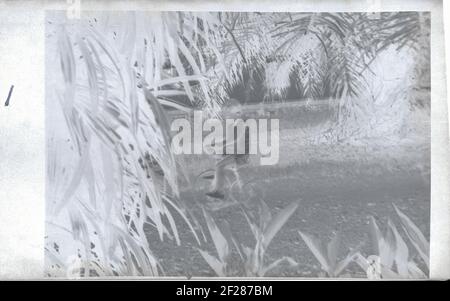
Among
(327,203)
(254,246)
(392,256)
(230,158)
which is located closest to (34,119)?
(230,158)

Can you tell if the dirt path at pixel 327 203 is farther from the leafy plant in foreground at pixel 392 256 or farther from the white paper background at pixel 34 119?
the white paper background at pixel 34 119

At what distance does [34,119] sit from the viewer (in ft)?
6.28

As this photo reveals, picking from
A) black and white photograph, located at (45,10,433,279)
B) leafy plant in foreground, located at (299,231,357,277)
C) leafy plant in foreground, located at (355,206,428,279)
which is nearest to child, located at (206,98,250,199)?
black and white photograph, located at (45,10,433,279)

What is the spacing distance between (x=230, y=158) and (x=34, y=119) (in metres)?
0.89

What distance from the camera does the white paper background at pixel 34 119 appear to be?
75.2 inches

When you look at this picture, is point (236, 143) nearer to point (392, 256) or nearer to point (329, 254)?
point (329, 254)

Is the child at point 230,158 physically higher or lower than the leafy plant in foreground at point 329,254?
higher

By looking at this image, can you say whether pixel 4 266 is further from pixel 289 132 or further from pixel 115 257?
pixel 289 132

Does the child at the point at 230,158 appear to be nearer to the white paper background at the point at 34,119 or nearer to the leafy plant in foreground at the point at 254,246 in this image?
the leafy plant in foreground at the point at 254,246

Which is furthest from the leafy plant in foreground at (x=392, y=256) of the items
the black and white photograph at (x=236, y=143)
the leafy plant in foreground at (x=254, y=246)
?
the leafy plant in foreground at (x=254, y=246)

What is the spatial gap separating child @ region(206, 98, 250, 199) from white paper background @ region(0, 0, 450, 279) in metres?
0.45

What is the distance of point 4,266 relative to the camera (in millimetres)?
1928

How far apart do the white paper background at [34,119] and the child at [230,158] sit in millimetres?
451
